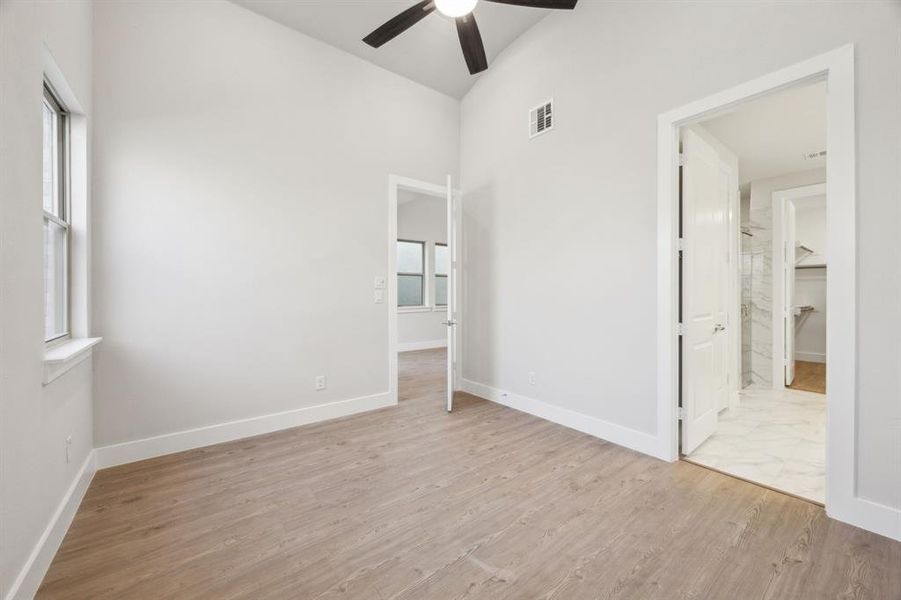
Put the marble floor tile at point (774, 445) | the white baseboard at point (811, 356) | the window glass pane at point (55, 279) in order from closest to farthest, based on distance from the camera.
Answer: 1. the window glass pane at point (55, 279)
2. the marble floor tile at point (774, 445)
3. the white baseboard at point (811, 356)

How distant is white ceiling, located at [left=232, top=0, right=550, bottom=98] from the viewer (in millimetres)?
3203

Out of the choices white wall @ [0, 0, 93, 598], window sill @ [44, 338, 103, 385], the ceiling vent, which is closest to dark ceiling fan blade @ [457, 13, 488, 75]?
the ceiling vent

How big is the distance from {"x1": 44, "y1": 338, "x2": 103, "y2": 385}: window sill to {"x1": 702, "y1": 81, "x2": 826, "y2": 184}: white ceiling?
442cm

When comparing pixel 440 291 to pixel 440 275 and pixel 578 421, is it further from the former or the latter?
pixel 578 421

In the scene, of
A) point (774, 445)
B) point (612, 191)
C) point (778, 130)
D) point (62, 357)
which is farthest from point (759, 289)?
point (62, 357)

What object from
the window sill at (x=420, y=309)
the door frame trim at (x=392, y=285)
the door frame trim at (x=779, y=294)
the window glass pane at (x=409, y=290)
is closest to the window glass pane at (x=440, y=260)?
the window glass pane at (x=409, y=290)

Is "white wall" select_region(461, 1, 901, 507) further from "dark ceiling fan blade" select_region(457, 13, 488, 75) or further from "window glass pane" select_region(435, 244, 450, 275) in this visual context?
"window glass pane" select_region(435, 244, 450, 275)

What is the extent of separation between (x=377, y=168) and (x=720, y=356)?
382 centimetres

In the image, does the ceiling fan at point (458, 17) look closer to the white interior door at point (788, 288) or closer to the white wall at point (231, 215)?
the white wall at point (231, 215)

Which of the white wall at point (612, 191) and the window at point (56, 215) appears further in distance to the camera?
the window at point (56, 215)

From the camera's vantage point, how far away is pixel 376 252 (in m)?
3.95

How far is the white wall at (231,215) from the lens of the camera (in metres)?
2.66

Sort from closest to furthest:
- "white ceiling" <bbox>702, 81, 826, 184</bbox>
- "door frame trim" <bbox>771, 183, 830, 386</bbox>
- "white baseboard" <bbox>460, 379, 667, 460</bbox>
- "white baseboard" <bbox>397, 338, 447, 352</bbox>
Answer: "white baseboard" <bbox>460, 379, 667, 460</bbox> < "white ceiling" <bbox>702, 81, 826, 184</bbox> < "door frame trim" <bbox>771, 183, 830, 386</bbox> < "white baseboard" <bbox>397, 338, 447, 352</bbox>

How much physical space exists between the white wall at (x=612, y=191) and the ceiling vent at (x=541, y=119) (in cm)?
8
